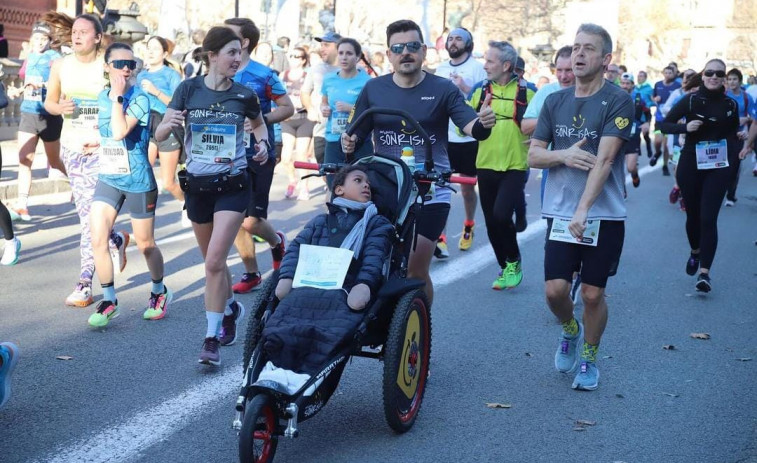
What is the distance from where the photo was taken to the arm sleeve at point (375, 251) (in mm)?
5039

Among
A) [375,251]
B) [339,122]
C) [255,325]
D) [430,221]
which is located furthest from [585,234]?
[339,122]

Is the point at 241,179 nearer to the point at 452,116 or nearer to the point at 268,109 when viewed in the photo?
the point at 452,116

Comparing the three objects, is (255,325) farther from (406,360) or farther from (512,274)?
(512,274)

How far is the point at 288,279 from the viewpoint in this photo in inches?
199

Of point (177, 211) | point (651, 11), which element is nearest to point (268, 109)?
point (177, 211)

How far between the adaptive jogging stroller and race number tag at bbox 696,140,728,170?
396 centimetres

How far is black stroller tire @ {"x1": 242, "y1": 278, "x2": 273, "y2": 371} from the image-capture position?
493 centimetres

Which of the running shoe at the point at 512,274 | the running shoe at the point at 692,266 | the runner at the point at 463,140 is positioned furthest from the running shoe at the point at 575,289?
the runner at the point at 463,140

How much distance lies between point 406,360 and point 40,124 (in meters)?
7.41

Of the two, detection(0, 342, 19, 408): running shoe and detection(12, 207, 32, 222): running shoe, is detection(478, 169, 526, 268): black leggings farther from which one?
detection(12, 207, 32, 222): running shoe

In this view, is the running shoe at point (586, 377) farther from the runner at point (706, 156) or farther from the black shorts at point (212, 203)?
the runner at point (706, 156)

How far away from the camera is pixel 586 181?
19.3ft

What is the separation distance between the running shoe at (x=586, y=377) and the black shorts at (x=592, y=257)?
0.48m

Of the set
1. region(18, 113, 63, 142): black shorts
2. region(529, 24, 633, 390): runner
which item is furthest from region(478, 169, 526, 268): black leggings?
region(18, 113, 63, 142): black shorts
